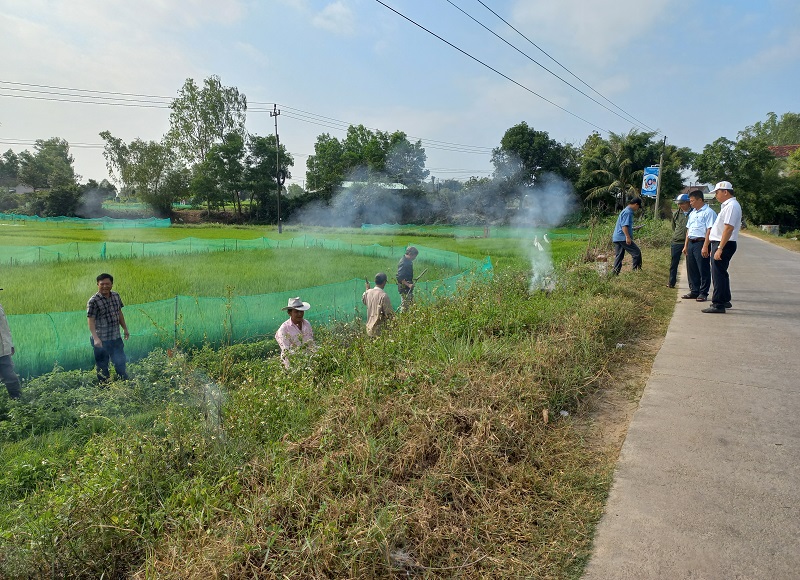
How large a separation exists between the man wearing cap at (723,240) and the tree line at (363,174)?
12.7m

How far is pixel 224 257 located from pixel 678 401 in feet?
45.5

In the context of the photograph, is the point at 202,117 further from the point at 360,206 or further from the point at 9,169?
the point at 360,206

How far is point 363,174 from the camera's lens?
29250mm

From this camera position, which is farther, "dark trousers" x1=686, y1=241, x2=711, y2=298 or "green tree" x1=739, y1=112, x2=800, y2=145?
"green tree" x1=739, y1=112, x2=800, y2=145

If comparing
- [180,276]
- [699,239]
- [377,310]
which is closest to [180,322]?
[377,310]

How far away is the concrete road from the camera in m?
1.93

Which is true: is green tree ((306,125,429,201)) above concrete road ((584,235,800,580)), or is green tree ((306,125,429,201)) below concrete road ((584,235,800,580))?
above

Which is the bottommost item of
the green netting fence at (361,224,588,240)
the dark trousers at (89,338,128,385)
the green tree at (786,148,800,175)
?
the dark trousers at (89,338,128,385)

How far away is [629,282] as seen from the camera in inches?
279

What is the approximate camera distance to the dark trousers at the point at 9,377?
5.00 metres

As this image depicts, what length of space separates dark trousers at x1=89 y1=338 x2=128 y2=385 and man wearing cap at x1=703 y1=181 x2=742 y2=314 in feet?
23.4

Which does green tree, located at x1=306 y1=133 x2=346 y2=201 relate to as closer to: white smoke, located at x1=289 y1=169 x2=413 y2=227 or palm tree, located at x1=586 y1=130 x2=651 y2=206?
white smoke, located at x1=289 y1=169 x2=413 y2=227

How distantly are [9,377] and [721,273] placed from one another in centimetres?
803

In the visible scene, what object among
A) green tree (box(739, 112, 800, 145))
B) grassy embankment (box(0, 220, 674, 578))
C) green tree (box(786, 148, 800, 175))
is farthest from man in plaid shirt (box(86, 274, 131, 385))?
green tree (box(739, 112, 800, 145))
